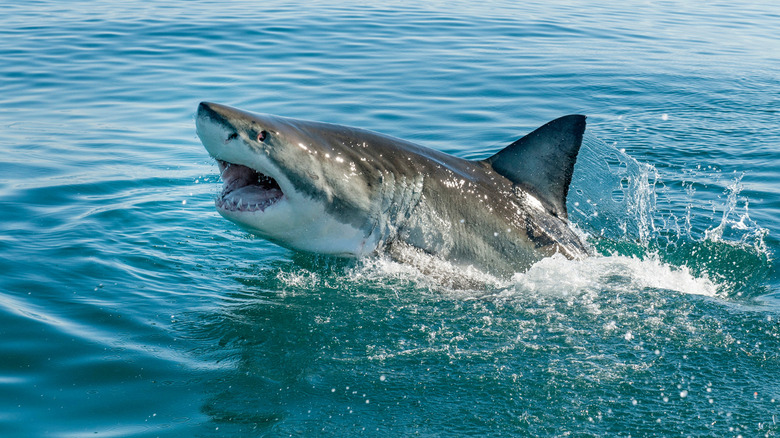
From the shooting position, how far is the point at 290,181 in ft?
15.8

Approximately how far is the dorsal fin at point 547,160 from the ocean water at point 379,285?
0.53m

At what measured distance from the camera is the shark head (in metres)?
4.61

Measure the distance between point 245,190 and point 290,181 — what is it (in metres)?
0.29

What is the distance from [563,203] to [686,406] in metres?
2.20

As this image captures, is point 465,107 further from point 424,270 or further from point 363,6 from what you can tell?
point 363,6

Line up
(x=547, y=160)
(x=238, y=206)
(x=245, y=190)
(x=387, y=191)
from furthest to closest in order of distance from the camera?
(x=547, y=160)
(x=387, y=191)
(x=245, y=190)
(x=238, y=206)

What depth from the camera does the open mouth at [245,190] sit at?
4.77 m

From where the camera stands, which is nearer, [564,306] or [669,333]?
[669,333]

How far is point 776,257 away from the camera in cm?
656

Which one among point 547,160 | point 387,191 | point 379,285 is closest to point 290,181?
point 387,191

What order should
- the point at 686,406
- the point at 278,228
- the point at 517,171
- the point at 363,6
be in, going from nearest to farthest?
the point at 686,406, the point at 278,228, the point at 517,171, the point at 363,6

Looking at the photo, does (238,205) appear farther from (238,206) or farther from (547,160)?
(547,160)

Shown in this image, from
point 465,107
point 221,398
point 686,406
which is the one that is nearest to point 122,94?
point 465,107

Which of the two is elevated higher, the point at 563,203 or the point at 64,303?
the point at 563,203
